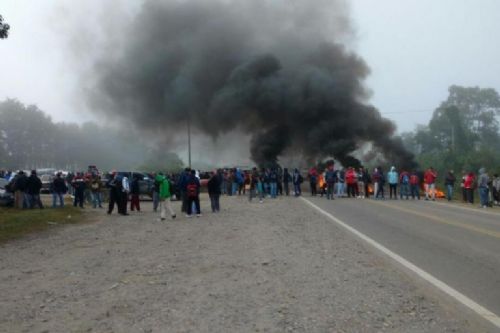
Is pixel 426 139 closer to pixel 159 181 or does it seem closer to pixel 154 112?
pixel 154 112

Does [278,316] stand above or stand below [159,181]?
below

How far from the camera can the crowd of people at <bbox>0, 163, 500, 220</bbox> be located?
58.6 feet

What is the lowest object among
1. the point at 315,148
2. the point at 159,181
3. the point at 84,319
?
the point at 84,319

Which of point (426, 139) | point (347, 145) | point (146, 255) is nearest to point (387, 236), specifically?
point (146, 255)

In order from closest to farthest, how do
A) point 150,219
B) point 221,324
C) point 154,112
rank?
point 221,324, point 150,219, point 154,112

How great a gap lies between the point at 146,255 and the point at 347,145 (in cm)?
2944

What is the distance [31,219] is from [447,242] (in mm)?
12596

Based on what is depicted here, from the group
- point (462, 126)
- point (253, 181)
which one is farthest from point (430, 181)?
point (462, 126)

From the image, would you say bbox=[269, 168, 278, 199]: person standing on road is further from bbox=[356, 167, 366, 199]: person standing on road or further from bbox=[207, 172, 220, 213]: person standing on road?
bbox=[207, 172, 220, 213]: person standing on road

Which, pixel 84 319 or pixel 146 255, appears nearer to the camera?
pixel 84 319

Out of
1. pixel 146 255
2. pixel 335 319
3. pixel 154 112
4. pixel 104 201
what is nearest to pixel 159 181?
pixel 146 255

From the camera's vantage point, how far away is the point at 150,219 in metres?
17.3

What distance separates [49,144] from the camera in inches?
3875

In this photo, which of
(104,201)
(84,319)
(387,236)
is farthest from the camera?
(104,201)
